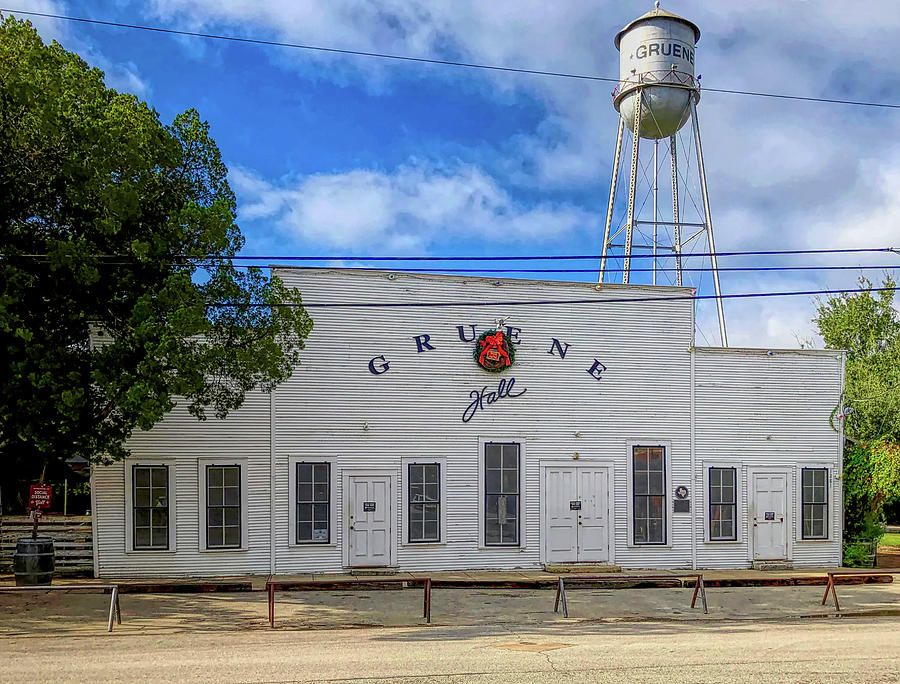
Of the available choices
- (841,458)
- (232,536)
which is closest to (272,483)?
(232,536)

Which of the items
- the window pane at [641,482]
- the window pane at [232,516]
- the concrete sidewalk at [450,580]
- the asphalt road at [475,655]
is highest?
the window pane at [641,482]

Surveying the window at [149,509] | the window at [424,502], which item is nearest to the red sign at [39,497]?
the window at [149,509]

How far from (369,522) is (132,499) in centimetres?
519

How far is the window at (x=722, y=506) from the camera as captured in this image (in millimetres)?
22641

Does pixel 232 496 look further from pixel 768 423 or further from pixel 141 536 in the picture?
pixel 768 423

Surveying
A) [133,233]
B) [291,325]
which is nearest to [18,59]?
[133,233]

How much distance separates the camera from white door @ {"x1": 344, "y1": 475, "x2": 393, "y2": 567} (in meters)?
20.8

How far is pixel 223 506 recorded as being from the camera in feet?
66.6

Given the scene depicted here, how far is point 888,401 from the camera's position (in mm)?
31062

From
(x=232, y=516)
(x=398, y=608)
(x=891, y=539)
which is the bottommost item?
(x=891, y=539)

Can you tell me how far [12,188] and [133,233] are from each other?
205 centimetres

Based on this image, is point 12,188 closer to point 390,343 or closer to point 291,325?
point 291,325

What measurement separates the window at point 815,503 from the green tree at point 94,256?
47.3ft

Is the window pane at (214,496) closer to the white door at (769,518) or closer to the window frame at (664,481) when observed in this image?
the window frame at (664,481)
